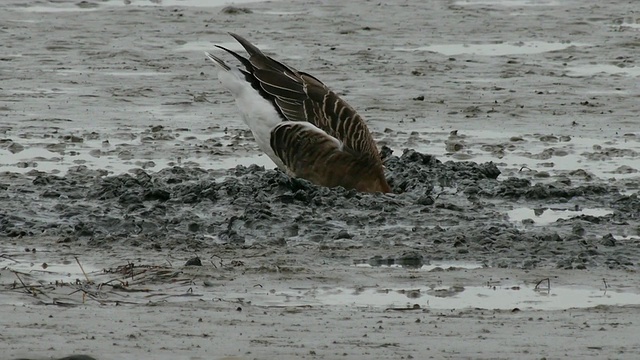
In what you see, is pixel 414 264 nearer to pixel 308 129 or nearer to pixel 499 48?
pixel 308 129

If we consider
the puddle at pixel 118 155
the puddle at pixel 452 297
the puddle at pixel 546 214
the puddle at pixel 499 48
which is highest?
the puddle at pixel 499 48

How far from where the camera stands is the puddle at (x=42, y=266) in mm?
8313

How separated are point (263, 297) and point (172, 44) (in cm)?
1042

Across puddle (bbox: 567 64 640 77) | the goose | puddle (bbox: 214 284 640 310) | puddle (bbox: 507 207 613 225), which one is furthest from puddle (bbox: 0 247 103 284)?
puddle (bbox: 567 64 640 77)

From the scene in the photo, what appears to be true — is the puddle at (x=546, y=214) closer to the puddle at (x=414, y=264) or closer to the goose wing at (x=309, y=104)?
the goose wing at (x=309, y=104)

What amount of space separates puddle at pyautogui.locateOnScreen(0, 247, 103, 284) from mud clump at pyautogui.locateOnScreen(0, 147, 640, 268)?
0.43 metres

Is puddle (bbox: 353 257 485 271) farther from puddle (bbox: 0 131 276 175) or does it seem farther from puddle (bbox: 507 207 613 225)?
puddle (bbox: 0 131 276 175)

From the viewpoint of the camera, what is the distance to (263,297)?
8.05 meters

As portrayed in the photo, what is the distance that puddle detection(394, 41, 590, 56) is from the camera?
17822 mm

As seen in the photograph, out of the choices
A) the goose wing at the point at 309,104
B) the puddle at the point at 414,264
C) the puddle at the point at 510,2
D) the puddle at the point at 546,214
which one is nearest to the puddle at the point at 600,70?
the puddle at the point at 510,2

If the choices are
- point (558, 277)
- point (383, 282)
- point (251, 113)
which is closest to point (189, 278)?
point (383, 282)

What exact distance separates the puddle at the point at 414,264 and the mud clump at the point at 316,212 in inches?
3.2

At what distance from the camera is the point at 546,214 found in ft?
35.5

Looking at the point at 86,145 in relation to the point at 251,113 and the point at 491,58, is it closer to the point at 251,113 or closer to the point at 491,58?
the point at 251,113
